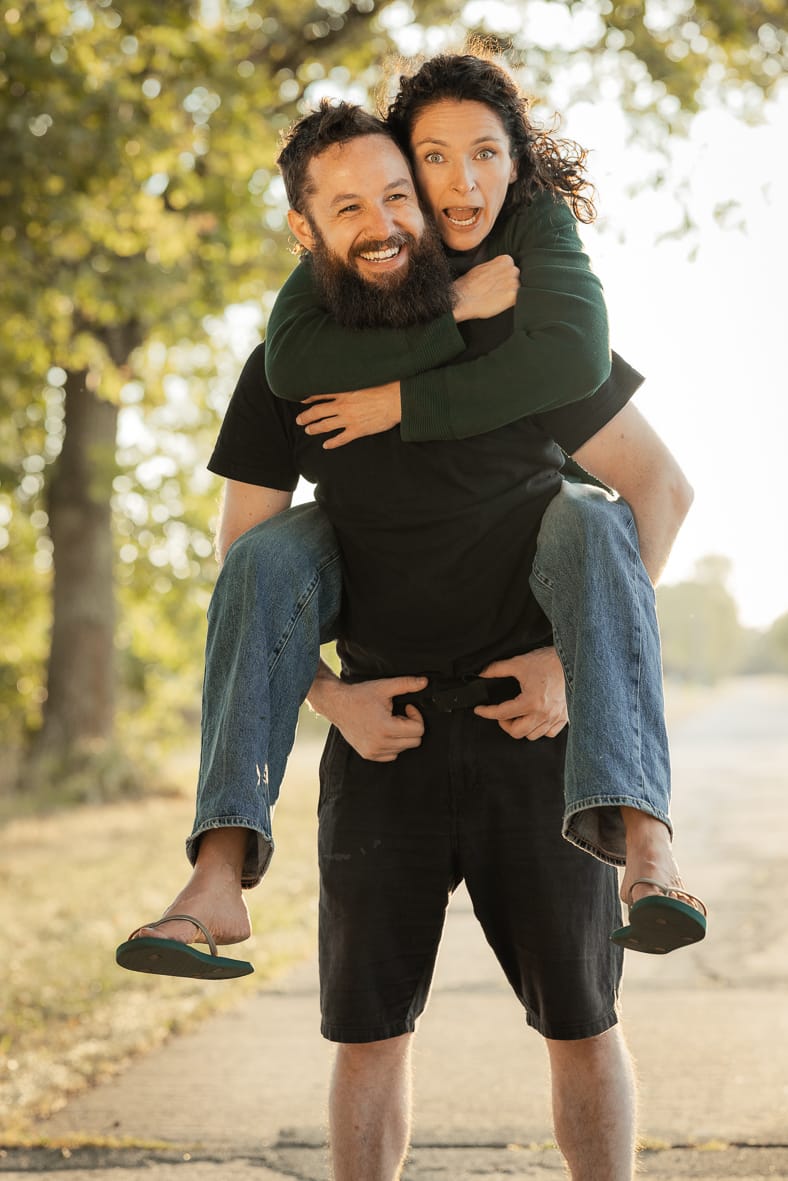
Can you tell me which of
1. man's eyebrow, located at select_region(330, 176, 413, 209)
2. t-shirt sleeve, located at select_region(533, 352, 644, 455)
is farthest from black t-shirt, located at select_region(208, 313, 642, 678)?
man's eyebrow, located at select_region(330, 176, 413, 209)

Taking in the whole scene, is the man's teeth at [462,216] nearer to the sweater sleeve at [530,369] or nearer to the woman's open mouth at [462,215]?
the woman's open mouth at [462,215]

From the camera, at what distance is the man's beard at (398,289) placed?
8.73 feet

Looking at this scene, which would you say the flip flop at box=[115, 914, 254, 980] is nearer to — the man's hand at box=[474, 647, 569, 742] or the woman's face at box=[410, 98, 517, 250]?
the man's hand at box=[474, 647, 569, 742]

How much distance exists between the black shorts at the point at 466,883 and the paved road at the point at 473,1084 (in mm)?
1140

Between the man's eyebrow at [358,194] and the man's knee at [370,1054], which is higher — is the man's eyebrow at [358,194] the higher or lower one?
the higher one

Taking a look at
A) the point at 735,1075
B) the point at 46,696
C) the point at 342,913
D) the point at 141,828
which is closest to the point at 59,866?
the point at 141,828

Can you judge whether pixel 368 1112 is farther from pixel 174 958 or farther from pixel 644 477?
pixel 644 477

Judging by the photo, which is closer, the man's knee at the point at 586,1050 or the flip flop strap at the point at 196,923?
the flip flop strap at the point at 196,923

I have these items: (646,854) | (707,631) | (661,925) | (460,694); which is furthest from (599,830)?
(707,631)

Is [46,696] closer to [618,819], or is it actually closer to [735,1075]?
[735,1075]

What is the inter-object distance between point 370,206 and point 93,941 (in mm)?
5289

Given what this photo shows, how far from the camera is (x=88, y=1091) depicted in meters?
4.61

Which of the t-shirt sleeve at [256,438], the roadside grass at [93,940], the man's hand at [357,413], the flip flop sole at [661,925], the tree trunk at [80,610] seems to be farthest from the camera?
the tree trunk at [80,610]

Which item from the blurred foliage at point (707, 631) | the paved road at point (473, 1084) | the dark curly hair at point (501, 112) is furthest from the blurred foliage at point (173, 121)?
the blurred foliage at point (707, 631)
